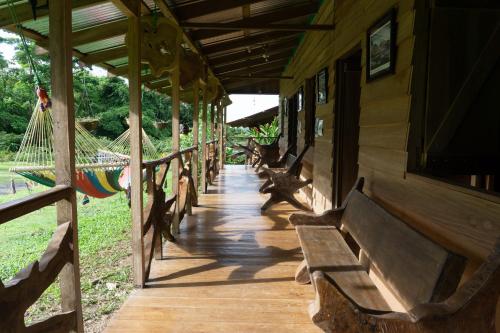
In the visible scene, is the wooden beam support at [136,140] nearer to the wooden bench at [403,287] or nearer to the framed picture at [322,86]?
the wooden bench at [403,287]

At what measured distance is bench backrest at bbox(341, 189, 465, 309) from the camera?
1218 millimetres

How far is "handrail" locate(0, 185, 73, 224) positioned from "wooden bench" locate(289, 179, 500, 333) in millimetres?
1021

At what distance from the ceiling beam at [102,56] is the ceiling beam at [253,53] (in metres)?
3.10

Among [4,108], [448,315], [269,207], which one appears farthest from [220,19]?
[4,108]

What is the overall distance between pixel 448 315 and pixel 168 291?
1933 mm

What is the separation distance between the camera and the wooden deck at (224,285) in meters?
2.21

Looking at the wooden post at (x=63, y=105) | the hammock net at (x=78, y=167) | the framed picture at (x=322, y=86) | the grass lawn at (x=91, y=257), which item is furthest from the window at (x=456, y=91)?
the hammock net at (x=78, y=167)

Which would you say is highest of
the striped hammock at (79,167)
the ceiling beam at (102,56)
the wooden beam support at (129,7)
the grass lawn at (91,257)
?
the wooden beam support at (129,7)

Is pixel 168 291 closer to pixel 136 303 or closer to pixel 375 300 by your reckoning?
pixel 136 303

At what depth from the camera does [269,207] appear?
16.6 feet

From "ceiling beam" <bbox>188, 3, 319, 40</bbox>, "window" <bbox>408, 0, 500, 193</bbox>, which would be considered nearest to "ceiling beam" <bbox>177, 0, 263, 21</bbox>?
"ceiling beam" <bbox>188, 3, 319, 40</bbox>

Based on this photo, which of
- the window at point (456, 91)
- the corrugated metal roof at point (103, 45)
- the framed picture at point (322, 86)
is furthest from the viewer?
the framed picture at point (322, 86)

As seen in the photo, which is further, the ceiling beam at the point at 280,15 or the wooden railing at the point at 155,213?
the ceiling beam at the point at 280,15

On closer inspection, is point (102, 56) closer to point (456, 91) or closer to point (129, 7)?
point (129, 7)
